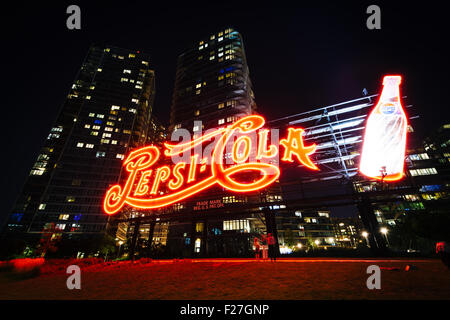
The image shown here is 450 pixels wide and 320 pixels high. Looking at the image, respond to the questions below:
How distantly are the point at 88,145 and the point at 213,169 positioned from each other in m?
86.1

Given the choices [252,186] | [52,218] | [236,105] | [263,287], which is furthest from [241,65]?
[52,218]

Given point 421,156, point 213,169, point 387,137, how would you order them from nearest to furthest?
point 387,137 → point 213,169 → point 421,156

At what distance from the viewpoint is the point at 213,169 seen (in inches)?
465

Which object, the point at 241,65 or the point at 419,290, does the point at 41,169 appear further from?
the point at 419,290

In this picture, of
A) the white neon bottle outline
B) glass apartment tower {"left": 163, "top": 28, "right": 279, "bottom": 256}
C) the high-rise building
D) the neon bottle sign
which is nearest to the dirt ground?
the neon bottle sign

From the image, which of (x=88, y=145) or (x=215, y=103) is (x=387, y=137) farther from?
A: (x=88, y=145)

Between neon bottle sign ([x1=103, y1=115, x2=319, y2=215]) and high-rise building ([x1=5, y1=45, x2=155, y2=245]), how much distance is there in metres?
63.7

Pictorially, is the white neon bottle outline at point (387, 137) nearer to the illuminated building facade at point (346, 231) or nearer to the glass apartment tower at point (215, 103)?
the glass apartment tower at point (215, 103)

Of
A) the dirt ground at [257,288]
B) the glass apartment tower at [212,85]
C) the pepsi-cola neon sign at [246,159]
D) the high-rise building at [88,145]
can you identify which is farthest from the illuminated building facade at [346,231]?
the dirt ground at [257,288]

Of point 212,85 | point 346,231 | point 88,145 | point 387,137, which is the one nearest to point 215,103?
point 212,85

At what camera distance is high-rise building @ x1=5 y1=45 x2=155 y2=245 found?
63562mm

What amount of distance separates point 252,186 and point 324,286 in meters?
6.03

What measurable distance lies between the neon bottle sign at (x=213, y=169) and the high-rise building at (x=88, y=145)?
6367cm

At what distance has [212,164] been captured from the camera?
11.9m
